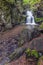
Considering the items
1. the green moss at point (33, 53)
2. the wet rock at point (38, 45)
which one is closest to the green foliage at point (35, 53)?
the green moss at point (33, 53)

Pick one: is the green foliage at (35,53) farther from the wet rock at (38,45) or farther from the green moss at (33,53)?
the wet rock at (38,45)

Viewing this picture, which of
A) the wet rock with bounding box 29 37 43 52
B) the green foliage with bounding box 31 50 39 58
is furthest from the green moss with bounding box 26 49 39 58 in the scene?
the wet rock with bounding box 29 37 43 52

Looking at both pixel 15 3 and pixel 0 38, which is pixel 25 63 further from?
pixel 15 3

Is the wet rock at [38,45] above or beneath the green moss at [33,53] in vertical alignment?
above

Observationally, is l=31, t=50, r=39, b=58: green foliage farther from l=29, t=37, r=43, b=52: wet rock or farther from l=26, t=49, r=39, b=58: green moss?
l=29, t=37, r=43, b=52: wet rock

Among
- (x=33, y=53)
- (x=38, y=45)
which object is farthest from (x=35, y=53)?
(x=38, y=45)

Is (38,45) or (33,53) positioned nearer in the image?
(33,53)

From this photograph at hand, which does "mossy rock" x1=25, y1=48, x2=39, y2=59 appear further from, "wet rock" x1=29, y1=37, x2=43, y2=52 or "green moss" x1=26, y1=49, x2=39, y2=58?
"wet rock" x1=29, y1=37, x2=43, y2=52

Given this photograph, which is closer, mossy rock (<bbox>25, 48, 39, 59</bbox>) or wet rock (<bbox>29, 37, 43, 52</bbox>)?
mossy rock (<bbox>25, 48, 39, 59</bbox>)

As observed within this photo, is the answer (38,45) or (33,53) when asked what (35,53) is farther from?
(38,45)

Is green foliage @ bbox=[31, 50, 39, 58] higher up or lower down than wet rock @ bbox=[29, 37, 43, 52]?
lower down

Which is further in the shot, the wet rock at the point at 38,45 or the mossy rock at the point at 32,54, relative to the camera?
the wet rock at the point at 38,45

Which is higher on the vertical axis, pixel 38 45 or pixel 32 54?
pixel 38 45

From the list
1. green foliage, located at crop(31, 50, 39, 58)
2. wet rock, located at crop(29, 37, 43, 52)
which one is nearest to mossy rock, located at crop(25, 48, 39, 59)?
green foliage, located at crop(31, 50, 39, 58)
